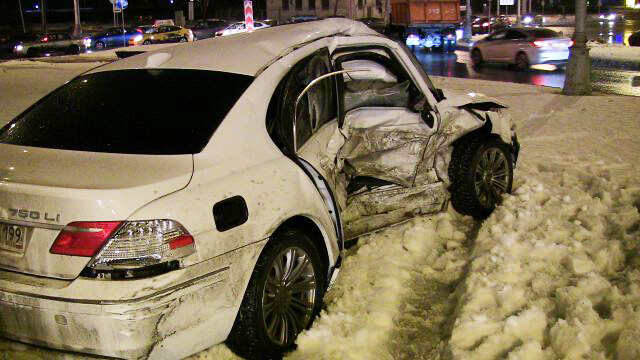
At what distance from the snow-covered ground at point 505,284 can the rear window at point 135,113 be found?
3.72ft

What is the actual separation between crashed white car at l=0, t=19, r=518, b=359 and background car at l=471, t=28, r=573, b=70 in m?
17.8

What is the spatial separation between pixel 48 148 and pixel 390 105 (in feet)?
9.47

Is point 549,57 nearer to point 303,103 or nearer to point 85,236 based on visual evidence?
point 303,103

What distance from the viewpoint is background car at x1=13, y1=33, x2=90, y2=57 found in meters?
34.6

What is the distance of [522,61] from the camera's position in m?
22.5

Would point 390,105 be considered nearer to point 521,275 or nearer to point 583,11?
point 521,275

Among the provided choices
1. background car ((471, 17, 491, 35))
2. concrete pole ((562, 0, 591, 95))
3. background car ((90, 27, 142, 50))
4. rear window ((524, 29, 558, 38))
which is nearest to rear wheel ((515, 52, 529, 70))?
rear window ((524, 29, 558, 38))

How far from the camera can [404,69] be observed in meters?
5.46

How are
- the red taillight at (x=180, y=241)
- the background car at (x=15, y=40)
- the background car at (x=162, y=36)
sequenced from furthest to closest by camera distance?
the background car at (x=162, y=36), the background car at (x=15, y=40), the red taillight at (x=180, y=241)

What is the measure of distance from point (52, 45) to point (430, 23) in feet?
64.4

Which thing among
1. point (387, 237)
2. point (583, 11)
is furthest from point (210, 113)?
point (583, 11)

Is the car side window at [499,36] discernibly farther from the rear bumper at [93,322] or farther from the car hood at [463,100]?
the rear bumper at [93,322]

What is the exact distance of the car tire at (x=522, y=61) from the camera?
2233 cm

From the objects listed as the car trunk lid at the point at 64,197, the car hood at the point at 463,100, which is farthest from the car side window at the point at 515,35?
the car trunk lid at the point at 64,197
